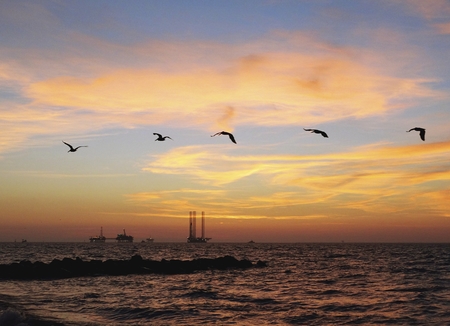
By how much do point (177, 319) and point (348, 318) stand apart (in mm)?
7594

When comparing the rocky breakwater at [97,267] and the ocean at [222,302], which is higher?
the rocky breakwater at [97,267]

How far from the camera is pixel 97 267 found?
147 feet

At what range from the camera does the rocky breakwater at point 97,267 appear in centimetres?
3841

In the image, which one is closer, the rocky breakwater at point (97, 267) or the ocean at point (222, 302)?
the ocean at point (222, 302)

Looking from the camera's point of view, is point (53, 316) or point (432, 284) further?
point (432, 284)

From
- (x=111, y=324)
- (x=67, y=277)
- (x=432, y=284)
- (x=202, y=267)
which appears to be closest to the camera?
(x=111, y=324)

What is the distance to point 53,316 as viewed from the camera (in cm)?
2019

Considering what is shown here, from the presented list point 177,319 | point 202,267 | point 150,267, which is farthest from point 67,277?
point 177,319

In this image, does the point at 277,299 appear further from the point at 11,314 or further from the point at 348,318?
the point at 11,314

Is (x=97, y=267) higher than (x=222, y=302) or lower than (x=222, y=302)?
higher

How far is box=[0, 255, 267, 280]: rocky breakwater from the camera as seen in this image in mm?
38406

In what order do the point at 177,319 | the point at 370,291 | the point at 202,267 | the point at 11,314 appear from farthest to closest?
the point at 202,267, the point at 370,291, the point at 177,319, the point at 11,314

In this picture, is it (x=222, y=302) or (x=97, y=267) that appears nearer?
(x=222, y=302)

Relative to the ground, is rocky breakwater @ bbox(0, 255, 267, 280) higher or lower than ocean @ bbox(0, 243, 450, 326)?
higher
